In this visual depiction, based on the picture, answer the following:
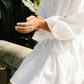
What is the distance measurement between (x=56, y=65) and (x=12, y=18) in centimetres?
400

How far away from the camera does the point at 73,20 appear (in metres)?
0.92

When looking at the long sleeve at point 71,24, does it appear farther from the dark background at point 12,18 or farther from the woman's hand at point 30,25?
the dark background at point 12,18

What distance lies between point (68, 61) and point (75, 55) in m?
0.07

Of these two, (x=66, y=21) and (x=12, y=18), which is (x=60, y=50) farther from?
(x=12, y=18)

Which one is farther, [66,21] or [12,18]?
[12,18]

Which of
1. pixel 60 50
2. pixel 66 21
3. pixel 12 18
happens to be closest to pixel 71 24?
pixel 66 21

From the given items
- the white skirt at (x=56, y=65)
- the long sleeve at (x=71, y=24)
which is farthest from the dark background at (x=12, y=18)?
the long sleeve at (x=71, y=24)

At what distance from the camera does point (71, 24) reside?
0.93m

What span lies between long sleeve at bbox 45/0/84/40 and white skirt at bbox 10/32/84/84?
9 cm

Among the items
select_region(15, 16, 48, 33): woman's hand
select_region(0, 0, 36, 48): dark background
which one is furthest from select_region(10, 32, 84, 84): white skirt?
select_region(0, 0, 36, 48): dark background

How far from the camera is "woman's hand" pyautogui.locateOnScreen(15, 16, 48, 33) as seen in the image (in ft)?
2.50

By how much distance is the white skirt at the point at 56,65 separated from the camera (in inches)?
37.1

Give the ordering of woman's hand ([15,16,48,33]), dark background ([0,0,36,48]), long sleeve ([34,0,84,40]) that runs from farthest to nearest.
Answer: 1. dark background ([0,0,36,48])
2. long sleeve ([34,0,84,40])
3. woman's hand ([15,16,48,33])

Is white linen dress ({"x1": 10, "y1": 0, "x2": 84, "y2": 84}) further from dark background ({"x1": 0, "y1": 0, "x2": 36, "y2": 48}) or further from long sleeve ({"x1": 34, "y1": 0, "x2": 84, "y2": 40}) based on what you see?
dark background ({"x1": 0, "y1": 0, "x2": 36, "y2": 48})
